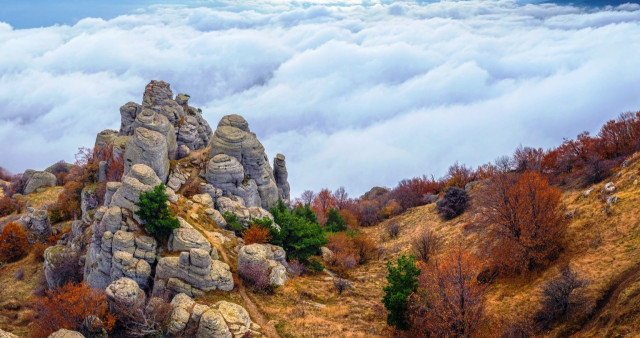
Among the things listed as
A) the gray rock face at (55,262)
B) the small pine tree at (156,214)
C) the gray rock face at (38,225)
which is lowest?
the gray rock face at (55,262)

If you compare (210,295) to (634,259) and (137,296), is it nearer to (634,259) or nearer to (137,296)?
(137,296)

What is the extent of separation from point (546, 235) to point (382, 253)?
2688 centimetres

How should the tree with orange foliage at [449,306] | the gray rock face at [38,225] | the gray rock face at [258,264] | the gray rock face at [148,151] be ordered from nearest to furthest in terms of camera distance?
the tree with orange foliage at [449,306] < the gray rock face at [258,264] < the gray rock face at [148,151] < the gray rock face at [38,225]

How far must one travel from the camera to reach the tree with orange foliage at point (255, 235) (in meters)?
49.2

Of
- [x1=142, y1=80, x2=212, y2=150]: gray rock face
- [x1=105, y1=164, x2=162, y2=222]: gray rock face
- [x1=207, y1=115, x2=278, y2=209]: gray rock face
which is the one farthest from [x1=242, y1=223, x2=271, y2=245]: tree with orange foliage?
[x1=142, y1=80, x2=212, y2=150]: gray rock face

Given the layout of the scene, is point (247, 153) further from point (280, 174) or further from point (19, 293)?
point (19, 293)

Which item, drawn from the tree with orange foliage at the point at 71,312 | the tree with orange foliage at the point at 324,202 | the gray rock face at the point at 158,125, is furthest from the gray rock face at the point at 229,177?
the tree with orange foliage at the point at 324,202

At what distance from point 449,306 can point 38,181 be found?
86988 millimetres

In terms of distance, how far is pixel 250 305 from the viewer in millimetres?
39250

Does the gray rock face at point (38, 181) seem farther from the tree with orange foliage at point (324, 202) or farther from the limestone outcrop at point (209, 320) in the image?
the limestone outcrop at point (209, 320)

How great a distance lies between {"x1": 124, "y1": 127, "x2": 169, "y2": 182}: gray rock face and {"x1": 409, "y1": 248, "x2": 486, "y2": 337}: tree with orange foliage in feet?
115

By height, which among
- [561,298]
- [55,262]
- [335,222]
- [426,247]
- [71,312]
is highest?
[335,222]

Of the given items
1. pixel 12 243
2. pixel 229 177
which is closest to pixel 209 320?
pixel 229 177

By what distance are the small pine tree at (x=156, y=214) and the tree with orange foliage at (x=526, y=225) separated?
32.1 metres
